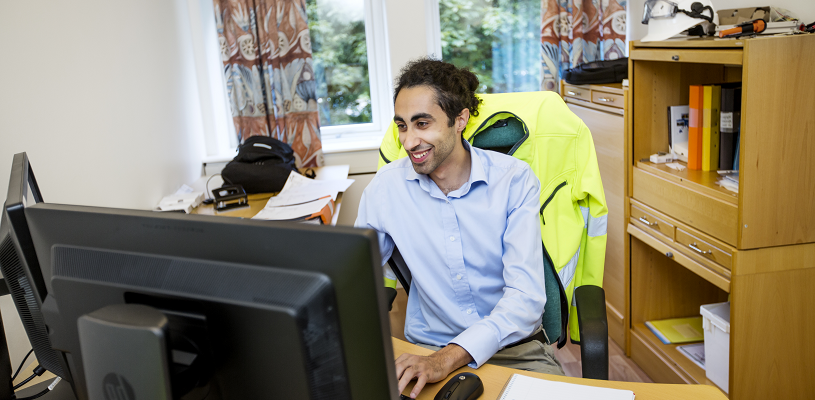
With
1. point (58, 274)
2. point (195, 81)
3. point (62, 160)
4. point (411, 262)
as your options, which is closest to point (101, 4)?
point (62, 160)

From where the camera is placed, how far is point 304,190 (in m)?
2.66

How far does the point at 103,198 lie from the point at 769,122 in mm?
2184

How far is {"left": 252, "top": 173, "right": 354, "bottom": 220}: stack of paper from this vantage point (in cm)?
225

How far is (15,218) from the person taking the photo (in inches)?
34.4

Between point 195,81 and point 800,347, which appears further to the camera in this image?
point 195,81

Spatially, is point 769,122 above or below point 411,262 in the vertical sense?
above

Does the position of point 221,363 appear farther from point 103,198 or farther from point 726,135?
point 726,135

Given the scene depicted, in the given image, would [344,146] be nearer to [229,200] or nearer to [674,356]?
[229,200]

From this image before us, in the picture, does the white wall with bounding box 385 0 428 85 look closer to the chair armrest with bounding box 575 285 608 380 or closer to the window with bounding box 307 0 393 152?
the window with bounding box 307 0 393 152

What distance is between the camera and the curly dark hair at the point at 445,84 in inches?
63.4

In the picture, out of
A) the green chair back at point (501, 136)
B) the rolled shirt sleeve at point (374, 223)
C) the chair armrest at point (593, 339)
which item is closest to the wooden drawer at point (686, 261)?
the chair armrest at point (593, 339)

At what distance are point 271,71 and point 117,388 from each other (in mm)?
2766

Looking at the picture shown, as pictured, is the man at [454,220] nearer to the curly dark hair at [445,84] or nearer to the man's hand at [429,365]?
A: the curly dark hair at [445,84]

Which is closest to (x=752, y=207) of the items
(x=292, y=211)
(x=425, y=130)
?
(x=425, y=130)
